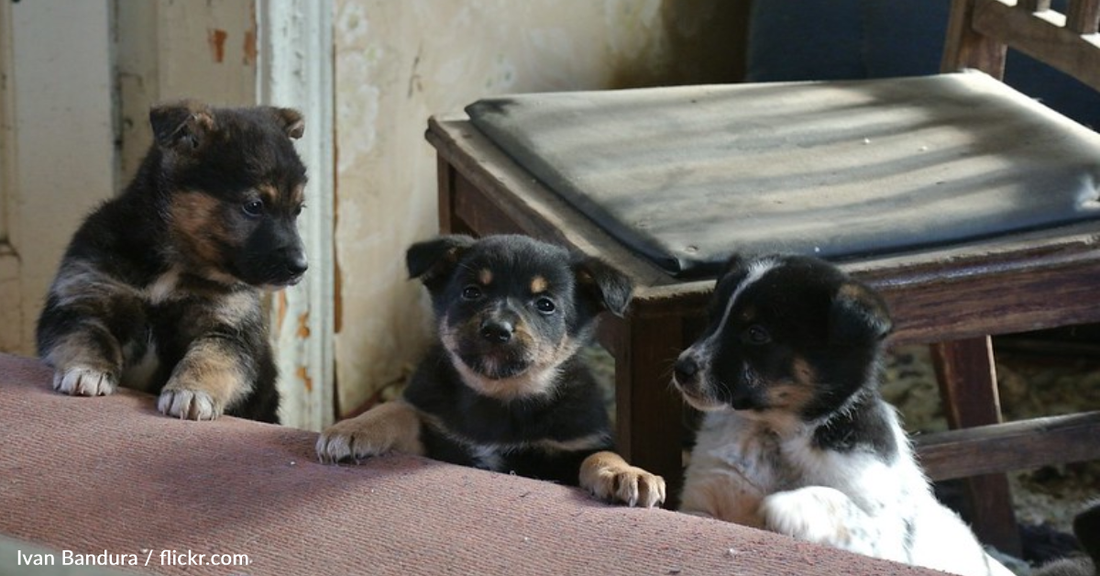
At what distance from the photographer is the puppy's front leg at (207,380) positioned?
236 cm

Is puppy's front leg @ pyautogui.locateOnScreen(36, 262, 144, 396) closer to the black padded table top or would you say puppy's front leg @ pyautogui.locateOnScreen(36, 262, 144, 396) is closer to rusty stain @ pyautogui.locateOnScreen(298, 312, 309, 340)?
the black padded table top

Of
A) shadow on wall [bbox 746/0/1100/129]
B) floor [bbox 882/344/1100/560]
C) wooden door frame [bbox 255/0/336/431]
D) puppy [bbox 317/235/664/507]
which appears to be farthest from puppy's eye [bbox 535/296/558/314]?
shadow on wall [bbox 746/0/1100/129]

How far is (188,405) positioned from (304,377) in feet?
5.68

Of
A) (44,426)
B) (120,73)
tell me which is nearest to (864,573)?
(44,426)

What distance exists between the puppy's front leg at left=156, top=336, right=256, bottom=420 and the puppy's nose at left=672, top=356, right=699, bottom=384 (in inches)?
28.8

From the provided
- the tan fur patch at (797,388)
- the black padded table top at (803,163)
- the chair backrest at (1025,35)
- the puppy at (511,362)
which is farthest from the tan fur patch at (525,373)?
the chair backrest at (1025,35)

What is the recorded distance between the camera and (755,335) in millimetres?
2393

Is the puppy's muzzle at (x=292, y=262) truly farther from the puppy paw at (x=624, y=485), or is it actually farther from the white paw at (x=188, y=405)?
the puppy paw at (x=624, y=485)

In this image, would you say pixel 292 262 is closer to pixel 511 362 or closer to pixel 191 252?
pixel 191 252

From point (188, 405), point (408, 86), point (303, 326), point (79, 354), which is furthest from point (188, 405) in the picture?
point (408, 86)

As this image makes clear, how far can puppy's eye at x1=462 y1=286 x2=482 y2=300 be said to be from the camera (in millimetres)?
2453

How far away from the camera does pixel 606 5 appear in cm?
459

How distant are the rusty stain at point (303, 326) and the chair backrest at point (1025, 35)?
5.77ft

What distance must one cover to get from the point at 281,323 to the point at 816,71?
1760 millimetres
